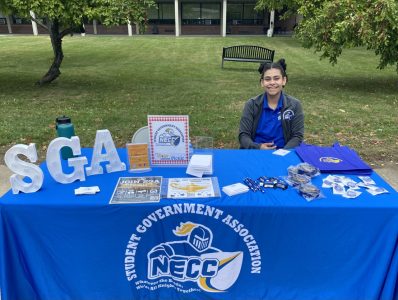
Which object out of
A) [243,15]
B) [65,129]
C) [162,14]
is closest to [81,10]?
[65,129]

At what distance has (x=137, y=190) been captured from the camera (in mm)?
2316

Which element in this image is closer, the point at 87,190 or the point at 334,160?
the point at 87,190

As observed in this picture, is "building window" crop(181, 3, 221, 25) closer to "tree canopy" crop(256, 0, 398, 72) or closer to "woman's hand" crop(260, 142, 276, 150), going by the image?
"tree canopy" crop(256, 0, 398, 72)

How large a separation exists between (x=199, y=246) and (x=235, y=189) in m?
0.44

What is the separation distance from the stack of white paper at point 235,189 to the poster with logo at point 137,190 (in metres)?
0.44

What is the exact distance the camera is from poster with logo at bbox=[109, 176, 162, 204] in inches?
86.6

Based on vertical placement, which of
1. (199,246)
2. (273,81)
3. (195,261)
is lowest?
(195,261)

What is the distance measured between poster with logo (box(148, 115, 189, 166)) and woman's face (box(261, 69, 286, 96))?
3.58ft

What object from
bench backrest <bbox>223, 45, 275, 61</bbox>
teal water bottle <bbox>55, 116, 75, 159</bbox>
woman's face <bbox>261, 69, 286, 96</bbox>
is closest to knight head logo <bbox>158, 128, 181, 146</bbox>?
teal water bottle <bbox>55, 116, 75, 159</bbox>

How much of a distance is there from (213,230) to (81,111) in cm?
594

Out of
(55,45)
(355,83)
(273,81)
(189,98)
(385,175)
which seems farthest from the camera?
(355,83)

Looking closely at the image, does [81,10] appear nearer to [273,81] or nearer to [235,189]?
[273,81]

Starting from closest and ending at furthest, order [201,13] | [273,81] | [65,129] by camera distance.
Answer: [65,129]
[273,81]
[201,13]

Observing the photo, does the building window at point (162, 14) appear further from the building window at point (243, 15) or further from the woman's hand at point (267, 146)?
the woman's hand at point (267, 146)
